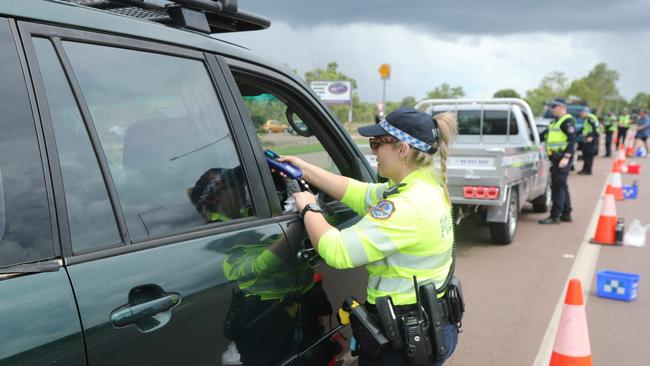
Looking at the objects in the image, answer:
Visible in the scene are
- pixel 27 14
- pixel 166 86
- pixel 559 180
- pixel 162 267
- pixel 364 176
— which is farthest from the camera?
pixel 559 180

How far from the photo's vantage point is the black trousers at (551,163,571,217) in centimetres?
869

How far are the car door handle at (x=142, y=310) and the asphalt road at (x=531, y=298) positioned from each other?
2.95 meters

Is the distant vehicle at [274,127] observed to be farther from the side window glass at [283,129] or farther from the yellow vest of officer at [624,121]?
the yellow vest of officer at [624,121]

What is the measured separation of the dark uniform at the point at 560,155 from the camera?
8594mm

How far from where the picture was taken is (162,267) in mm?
1569

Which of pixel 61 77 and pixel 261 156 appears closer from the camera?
pixel 61 77

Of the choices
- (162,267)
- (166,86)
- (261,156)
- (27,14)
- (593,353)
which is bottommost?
(593,353)

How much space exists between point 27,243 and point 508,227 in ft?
22.5

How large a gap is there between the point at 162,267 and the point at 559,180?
830 centimetres

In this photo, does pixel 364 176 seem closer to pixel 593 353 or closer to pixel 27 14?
pixel 27 14

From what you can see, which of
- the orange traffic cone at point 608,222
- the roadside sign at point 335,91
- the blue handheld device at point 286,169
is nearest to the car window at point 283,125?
the blue handheld device at point 286,169

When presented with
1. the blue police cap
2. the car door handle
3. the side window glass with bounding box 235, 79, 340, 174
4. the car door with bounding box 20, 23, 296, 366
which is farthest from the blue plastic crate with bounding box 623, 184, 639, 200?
the car door handle

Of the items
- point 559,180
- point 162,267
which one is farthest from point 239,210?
point 559,180

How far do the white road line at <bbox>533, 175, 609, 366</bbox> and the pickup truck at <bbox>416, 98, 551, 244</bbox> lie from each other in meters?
0.97
